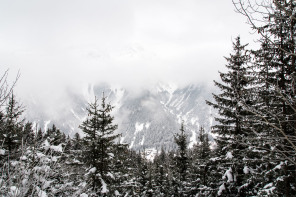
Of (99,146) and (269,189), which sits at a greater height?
(99,146)

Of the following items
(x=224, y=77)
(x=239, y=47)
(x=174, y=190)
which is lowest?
(x=174, y=190)

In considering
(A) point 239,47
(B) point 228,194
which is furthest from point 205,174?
(A) point 239,47

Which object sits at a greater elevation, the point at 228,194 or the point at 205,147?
the point at 205,147

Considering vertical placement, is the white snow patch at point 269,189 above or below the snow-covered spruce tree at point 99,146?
below

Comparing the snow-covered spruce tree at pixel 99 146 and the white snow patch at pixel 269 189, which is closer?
the white snow patch at pixel 269 189

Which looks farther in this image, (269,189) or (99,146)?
(99,146)

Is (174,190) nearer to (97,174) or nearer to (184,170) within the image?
(184,170)

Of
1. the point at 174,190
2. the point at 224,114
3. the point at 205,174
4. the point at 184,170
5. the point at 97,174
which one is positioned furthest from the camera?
the point at 174,190

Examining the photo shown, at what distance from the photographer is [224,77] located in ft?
41.8

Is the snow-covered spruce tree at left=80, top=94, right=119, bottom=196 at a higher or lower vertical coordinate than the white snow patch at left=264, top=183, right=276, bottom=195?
higher

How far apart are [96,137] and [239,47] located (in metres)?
10.5

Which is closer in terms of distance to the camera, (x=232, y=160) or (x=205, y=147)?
(x=232, y=160)

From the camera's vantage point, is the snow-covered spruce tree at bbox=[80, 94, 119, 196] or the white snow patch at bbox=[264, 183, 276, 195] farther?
the snow-covered spruce tree at bbox=[80, 94, 119, 196]

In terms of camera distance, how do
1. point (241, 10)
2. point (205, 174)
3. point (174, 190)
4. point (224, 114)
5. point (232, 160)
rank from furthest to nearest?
point (174, 190), point (205, 174), point (224, 114), point (232, 160), point (241, 10)
